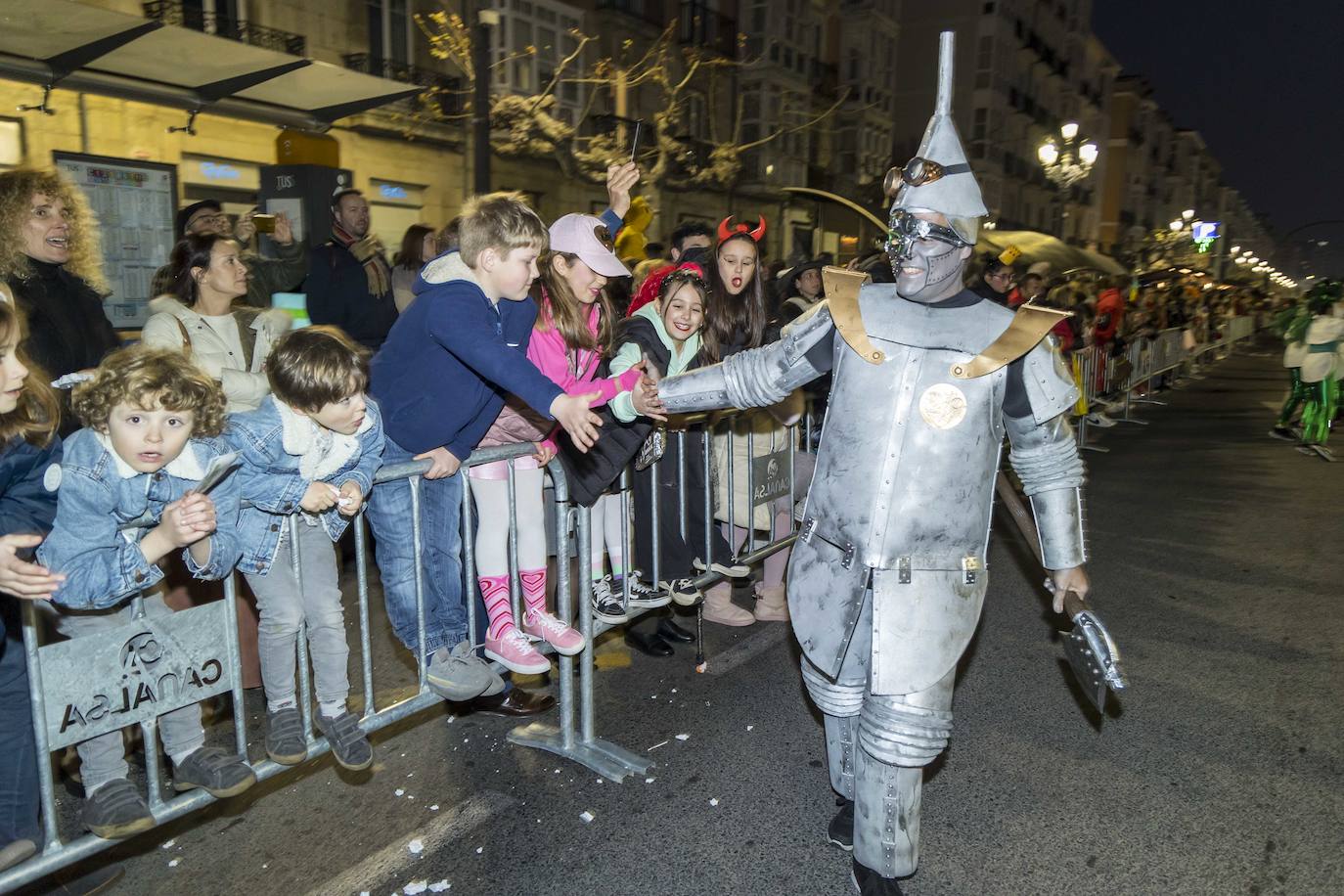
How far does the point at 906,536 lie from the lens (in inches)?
106

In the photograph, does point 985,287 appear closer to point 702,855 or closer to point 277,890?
point 702,855

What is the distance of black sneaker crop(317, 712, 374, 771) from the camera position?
2.94 meters

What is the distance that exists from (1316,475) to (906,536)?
29.9ft

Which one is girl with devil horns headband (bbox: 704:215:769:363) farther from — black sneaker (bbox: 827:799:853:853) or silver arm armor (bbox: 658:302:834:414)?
black sneaker (bbox: 827:799:853:853)

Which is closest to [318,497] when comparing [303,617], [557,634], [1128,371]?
[303,617]

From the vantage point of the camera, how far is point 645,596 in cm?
424

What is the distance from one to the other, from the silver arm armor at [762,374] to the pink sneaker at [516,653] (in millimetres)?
1099

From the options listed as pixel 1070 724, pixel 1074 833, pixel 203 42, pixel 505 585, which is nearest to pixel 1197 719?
pixel 1070 724

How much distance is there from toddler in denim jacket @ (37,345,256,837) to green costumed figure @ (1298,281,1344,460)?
38.2 feet

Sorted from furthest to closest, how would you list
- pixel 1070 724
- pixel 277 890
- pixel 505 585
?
pixel 1070 724 < pixel 505 585 < pixel 277 890

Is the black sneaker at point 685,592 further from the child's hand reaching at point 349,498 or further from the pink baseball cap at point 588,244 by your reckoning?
the child's hand reaching at point 349,498

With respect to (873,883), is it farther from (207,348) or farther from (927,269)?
(207,348)

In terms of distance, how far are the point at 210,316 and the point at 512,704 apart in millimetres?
2252

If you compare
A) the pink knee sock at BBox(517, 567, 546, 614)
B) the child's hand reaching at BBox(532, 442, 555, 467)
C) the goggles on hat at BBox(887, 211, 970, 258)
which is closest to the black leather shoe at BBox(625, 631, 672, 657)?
the pink knee sock at BBox(517, 567, 546, 614)
